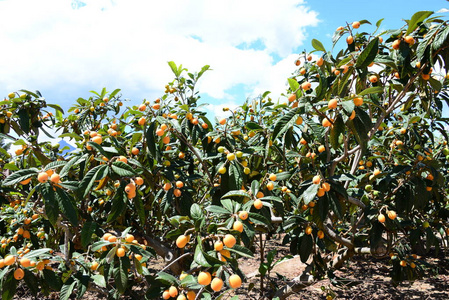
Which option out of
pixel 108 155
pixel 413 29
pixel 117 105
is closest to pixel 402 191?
pixel 413 29

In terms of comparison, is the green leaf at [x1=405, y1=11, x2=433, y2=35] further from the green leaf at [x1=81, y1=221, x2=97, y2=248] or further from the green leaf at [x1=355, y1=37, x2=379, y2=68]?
the green leaf at [x1=81, y1=221, x2=97, y2=248]

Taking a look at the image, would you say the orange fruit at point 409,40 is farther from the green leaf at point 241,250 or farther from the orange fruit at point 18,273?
the orange fruit at point 18,273

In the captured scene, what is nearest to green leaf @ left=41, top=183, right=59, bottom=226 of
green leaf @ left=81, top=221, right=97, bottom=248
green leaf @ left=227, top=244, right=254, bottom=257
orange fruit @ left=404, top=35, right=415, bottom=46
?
green leaf @ left=81, top=221, right=97, bottom=248

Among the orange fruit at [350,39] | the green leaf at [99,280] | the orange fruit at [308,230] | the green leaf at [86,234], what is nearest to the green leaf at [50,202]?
the green leaf at [86,234]

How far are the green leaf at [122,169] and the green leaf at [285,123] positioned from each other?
77 centimetres

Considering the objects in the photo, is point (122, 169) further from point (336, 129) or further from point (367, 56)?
point (367, 56)

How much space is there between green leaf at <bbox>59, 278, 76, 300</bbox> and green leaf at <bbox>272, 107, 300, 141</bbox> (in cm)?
150

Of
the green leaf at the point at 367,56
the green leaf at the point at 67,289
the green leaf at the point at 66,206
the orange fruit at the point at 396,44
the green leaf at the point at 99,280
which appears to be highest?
the orange fruit at the point at 396,44

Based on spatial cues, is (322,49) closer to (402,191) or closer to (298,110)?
(298,110)

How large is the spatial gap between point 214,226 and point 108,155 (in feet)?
2.19

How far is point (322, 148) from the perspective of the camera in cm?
246

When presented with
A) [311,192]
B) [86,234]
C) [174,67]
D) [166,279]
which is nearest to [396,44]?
[311,192]

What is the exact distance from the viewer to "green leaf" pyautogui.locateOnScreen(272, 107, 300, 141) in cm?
161

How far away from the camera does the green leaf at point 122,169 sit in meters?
1.44
